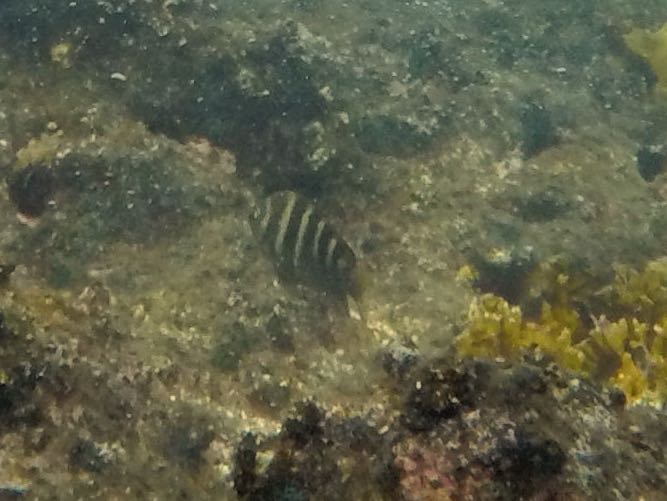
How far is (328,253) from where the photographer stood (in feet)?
14.4

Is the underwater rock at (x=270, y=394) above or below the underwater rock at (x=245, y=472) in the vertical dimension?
below

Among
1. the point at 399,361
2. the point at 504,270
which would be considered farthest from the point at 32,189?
the point at 399,361

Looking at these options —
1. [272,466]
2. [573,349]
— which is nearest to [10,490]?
[272,466]

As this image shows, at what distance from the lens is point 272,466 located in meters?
2.17

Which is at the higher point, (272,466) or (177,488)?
(272,466)

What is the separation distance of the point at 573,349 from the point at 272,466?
9.34 ft

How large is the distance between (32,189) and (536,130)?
467 centimetres

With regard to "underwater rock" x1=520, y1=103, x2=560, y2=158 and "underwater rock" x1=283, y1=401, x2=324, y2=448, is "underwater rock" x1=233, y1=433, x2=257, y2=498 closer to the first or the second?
"underwater rock" x1=283, y1=401, x2=324, y2=448

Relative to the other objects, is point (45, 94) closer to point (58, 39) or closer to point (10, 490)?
point (58, 39)

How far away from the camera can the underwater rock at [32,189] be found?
546 cm

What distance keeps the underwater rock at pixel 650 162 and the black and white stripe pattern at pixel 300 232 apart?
3873 millimetres

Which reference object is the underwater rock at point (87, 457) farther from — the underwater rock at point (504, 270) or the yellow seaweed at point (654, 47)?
the yellow seaweed at point (654, 47)

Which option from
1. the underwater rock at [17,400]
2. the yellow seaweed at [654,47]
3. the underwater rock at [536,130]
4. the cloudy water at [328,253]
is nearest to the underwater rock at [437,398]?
the cloudy water at [328,253]

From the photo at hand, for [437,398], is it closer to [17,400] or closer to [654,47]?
[17,400]
